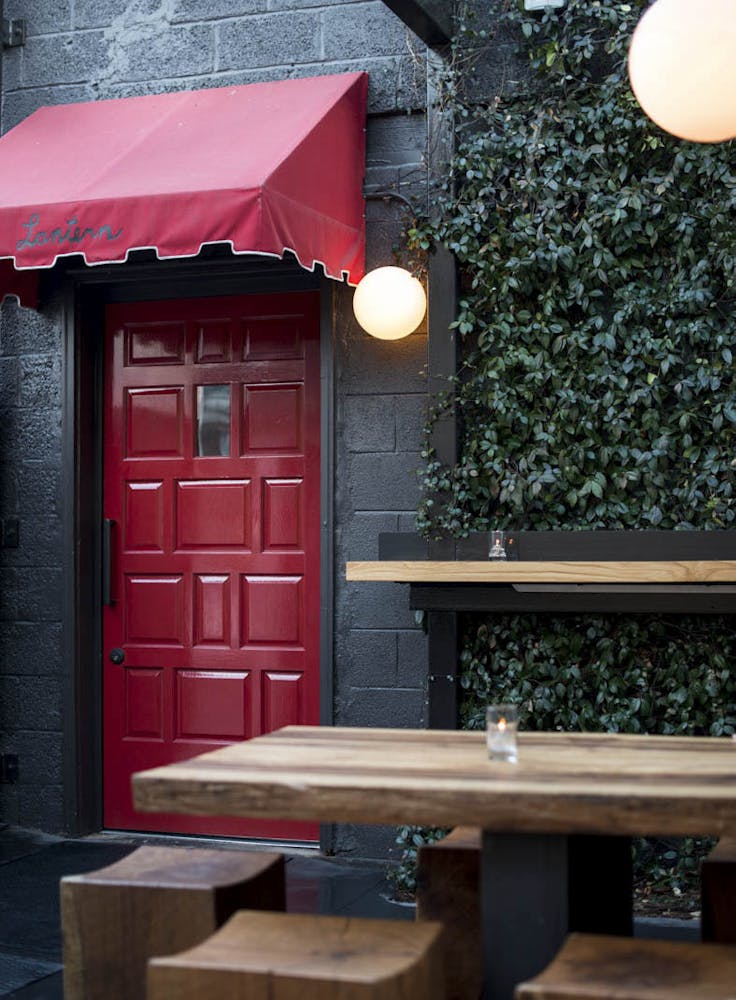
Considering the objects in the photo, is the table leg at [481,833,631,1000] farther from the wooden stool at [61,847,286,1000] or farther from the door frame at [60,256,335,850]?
the door frame at [60,256,335,850]

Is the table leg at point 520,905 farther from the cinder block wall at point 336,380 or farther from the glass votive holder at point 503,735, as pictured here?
the cinder block wall at point 336,380

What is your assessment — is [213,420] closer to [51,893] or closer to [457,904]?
[51,893]

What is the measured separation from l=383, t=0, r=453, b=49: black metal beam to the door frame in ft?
3.40

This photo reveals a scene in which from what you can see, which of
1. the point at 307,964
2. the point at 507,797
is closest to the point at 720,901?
the point at 507,797

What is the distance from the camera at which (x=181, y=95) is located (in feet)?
17.9

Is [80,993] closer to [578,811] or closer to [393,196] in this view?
[578,811]

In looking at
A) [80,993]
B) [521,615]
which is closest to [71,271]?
[521,615]

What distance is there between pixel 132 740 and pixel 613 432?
2.47 meters

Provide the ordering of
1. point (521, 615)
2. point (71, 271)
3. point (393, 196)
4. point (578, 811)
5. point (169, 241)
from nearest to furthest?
point (578, 811)
point (169, 241)
point (521, 615)
point (393, 196)
point (71, 271)

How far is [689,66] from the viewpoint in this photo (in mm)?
3172

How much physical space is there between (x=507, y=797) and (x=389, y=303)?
→ 2.92m

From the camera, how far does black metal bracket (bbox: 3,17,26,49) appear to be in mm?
5840

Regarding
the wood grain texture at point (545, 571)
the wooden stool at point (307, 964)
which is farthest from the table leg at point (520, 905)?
the wood grain texture at point (545, 571)

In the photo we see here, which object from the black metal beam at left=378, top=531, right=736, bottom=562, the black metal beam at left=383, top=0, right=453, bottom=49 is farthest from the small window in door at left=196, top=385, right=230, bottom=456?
the black metal beam at left=383, top=0, right=453, bottom=49
